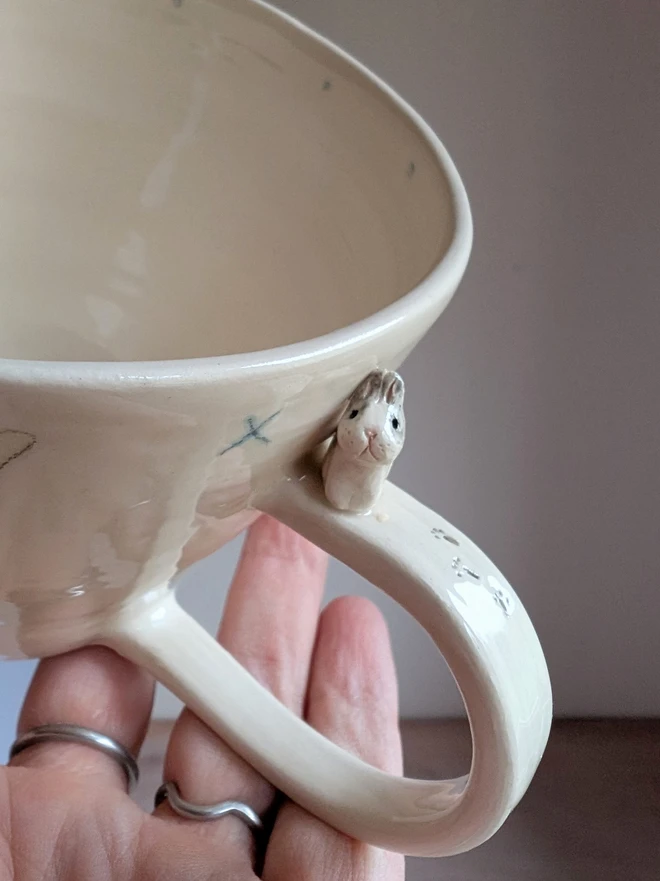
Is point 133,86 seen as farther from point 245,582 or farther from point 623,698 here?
point 623,698

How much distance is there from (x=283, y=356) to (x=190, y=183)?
21cm

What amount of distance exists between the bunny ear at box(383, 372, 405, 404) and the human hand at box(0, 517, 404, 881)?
203 millimetres

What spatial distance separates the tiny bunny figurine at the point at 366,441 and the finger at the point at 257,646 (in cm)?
18

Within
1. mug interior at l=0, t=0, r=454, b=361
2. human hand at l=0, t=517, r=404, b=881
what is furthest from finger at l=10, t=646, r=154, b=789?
mug interior at l=0, t=0, r=454, b=361

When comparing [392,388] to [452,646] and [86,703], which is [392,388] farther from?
[86,703]

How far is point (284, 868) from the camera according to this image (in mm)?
349

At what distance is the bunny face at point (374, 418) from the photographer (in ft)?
0.75

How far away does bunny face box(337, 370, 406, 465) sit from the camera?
0.23 meters

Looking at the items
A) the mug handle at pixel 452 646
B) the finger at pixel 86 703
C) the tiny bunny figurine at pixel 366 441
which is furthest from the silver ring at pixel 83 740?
the tiny bunny figurine at pixel 366 441

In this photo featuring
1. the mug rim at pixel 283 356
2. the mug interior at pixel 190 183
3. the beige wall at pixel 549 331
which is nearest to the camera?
the mug rim at pixel 283 356

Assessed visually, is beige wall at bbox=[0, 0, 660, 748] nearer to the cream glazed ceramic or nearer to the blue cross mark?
the cream glazed ceramic

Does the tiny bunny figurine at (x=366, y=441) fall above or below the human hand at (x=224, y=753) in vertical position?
above

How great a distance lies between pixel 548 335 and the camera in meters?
0.51

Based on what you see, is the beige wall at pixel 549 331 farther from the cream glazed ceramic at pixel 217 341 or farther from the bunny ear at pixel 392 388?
the bunny ear at pixel 392 388
